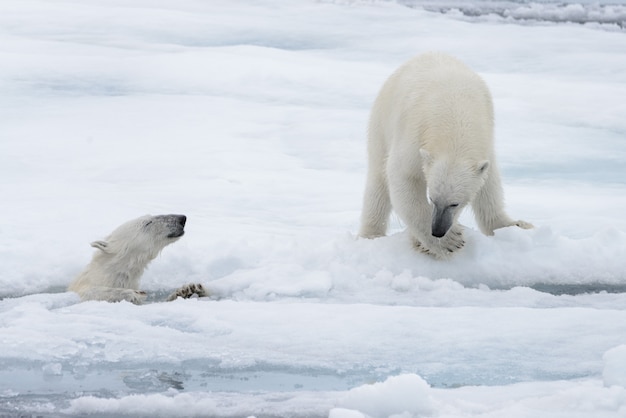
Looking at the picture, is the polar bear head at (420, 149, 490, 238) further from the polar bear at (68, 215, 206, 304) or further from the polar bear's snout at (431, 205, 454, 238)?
the polar bear at (68, 215, 206, 304)

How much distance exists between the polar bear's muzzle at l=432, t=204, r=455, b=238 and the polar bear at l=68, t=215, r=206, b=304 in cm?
119

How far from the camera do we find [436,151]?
4449 mm

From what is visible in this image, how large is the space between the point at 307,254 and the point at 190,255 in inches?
23.9

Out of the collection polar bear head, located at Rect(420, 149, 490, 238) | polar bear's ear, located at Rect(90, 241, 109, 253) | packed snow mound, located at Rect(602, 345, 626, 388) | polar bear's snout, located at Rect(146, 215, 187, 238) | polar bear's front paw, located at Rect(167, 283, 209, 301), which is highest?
polar bear head, located at Rect(420, 149, 490, 238)

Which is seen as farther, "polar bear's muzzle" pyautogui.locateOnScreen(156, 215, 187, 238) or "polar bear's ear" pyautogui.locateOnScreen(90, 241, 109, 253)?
"polar bear's muzzle" pyautogui.locateOnScreen(156, 215, 187, 238)

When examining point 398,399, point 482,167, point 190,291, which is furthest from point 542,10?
point 398,399

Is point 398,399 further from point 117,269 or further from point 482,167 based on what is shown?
point 117,269

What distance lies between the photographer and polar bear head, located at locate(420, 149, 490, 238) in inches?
173

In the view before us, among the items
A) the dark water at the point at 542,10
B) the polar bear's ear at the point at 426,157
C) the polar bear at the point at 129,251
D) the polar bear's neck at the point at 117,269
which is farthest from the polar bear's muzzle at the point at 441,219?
the dark water at the point at 542,10

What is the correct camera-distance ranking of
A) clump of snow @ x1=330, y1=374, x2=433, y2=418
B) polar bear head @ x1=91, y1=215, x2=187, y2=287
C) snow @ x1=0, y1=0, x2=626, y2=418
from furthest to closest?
polar bear head @ x1=91, y1=215, x2=187, y2=287, snow @ x1=0, y1=0, x2=626, y2=418, clump of snow @ x1=330, y1=374, x2=433, y2=418

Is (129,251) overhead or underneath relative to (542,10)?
underneath

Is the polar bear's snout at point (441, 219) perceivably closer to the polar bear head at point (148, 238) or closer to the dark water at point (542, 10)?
the polar bear head at point (148, 238)

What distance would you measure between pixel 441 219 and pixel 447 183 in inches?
6.1

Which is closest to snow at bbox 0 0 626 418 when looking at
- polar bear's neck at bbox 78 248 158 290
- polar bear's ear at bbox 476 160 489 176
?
polar bear's neck at bbox 78 248 158 290
